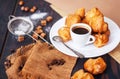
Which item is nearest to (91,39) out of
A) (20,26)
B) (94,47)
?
(94,47)

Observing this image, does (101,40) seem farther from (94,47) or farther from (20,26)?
(20,26)

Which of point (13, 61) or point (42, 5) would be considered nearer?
point (13, 61)

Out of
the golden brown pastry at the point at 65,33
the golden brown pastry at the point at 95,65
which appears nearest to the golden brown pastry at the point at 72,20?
the golden brown pastry at the point at 65,33

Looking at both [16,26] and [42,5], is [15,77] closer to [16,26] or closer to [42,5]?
[16,26]

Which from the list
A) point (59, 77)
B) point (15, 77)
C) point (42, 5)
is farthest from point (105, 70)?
point (42, 5)

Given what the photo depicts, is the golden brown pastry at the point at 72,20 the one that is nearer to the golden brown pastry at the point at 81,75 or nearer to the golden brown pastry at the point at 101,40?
the golden brown pastry at the point at 101,40

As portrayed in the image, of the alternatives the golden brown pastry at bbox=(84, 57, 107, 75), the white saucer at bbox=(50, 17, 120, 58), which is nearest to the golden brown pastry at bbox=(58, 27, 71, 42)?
the white saucer at bbox=(50, 17, 120, 58)

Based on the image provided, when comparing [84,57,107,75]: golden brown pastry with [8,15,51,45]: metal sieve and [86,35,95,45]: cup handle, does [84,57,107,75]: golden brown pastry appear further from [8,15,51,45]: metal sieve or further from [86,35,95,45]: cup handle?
[8,15,51,45]: metal sieve
